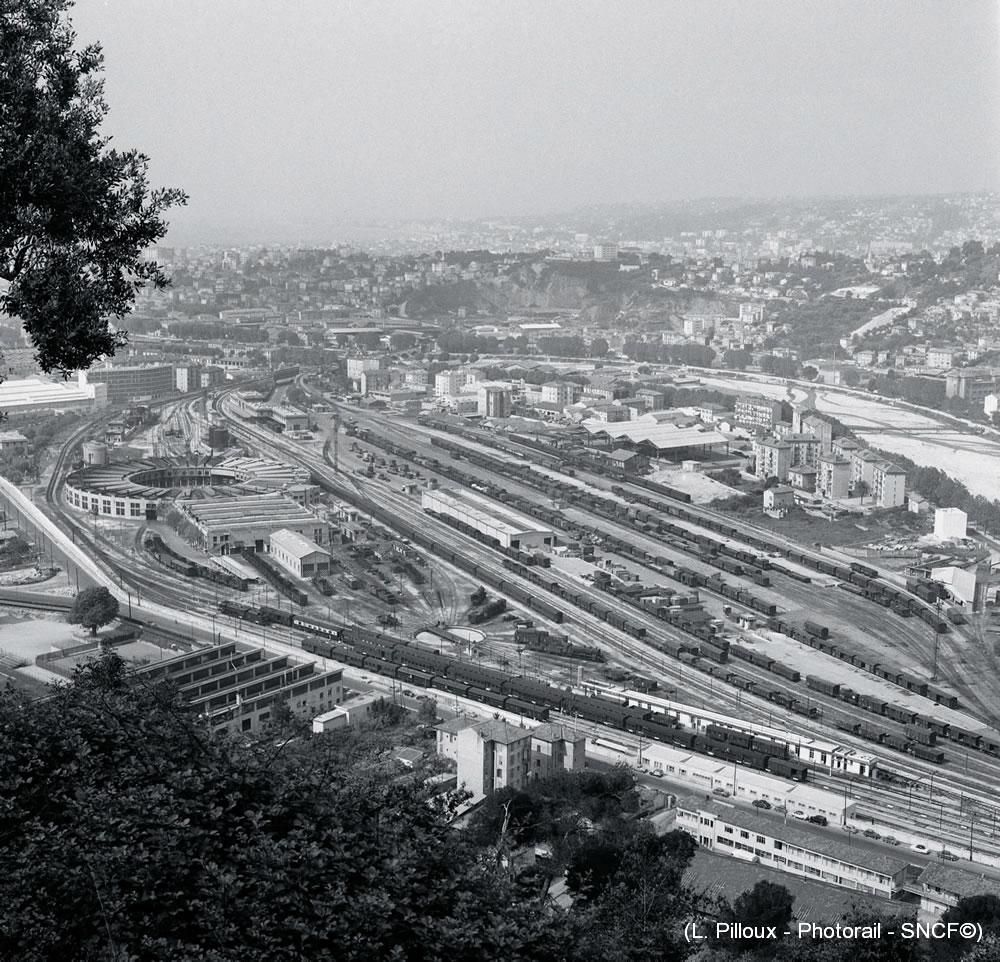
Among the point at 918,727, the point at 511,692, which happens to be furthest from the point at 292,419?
the point at 918,727

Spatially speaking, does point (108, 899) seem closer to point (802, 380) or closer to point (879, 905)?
point (879, 905)

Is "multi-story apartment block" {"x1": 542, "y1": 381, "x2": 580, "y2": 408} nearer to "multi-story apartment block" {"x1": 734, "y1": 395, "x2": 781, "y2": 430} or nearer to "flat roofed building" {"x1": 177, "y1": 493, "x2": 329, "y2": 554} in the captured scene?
"multi-story apartment block" {"x1": 734, "y1": 395, "x2": 781, "y2": 430}

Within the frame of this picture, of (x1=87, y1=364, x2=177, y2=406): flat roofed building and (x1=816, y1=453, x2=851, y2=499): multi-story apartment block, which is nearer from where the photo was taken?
(x1=816, y1=453, x2=851, y2=499): multi-story apartment block

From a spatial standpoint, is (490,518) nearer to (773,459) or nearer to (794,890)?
(773,459)

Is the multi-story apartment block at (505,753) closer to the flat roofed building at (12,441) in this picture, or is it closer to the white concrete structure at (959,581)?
the white concrete structure at (959,581)

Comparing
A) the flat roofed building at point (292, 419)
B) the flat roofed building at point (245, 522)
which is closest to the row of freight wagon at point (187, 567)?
the flat roofed building at point (245, 522)

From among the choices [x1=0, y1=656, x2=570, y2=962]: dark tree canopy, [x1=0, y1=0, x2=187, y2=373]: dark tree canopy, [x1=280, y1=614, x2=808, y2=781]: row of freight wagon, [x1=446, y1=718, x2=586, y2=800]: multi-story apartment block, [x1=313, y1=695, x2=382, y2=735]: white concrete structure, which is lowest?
[x1=280, y1=614, x2=808, y2=781]: row of freight wagon

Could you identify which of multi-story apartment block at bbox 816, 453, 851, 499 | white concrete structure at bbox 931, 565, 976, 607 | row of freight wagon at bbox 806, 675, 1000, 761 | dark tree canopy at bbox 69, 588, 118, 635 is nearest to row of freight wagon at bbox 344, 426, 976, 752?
row of freight wagon at bbox 806, 675, 1000, 761
